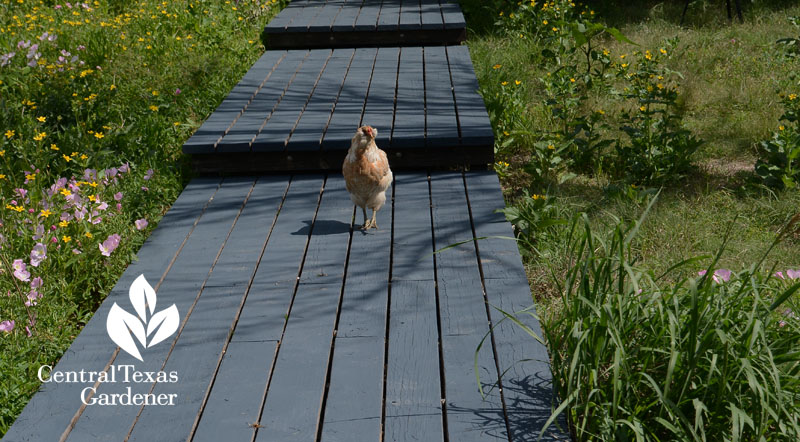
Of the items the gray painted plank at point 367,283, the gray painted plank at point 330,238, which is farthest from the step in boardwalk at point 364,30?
the gray painted plank at point 367,283

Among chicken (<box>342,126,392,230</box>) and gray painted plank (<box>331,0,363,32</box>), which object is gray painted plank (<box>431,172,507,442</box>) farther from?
gray painted plank (<box>331,0,363,32</box>)

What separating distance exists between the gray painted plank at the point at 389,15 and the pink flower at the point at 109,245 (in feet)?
15.2

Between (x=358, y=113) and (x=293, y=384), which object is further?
(x=358, y=113)

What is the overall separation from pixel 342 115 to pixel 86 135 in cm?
188

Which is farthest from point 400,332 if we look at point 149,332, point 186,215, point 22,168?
point 22,168

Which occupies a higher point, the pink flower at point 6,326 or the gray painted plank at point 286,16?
the gray painted plank at point 286,16

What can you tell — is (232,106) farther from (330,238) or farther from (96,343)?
(96,343)

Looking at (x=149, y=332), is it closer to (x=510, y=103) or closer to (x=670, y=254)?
(x=670, y=254)

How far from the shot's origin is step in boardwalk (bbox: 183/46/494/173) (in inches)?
187

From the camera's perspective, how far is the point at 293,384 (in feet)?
8.82

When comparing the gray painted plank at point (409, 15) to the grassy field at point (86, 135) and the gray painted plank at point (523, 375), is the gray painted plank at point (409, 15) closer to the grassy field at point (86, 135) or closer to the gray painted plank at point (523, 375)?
the grassy field at point (86, 135)

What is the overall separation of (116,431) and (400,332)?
1.13 metres

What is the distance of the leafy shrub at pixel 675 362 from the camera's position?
2242 millimetres

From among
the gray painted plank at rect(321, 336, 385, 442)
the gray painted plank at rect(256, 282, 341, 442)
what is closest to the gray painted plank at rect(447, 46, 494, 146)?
the gray painted plank at rect(256, 282, 341, 442)
